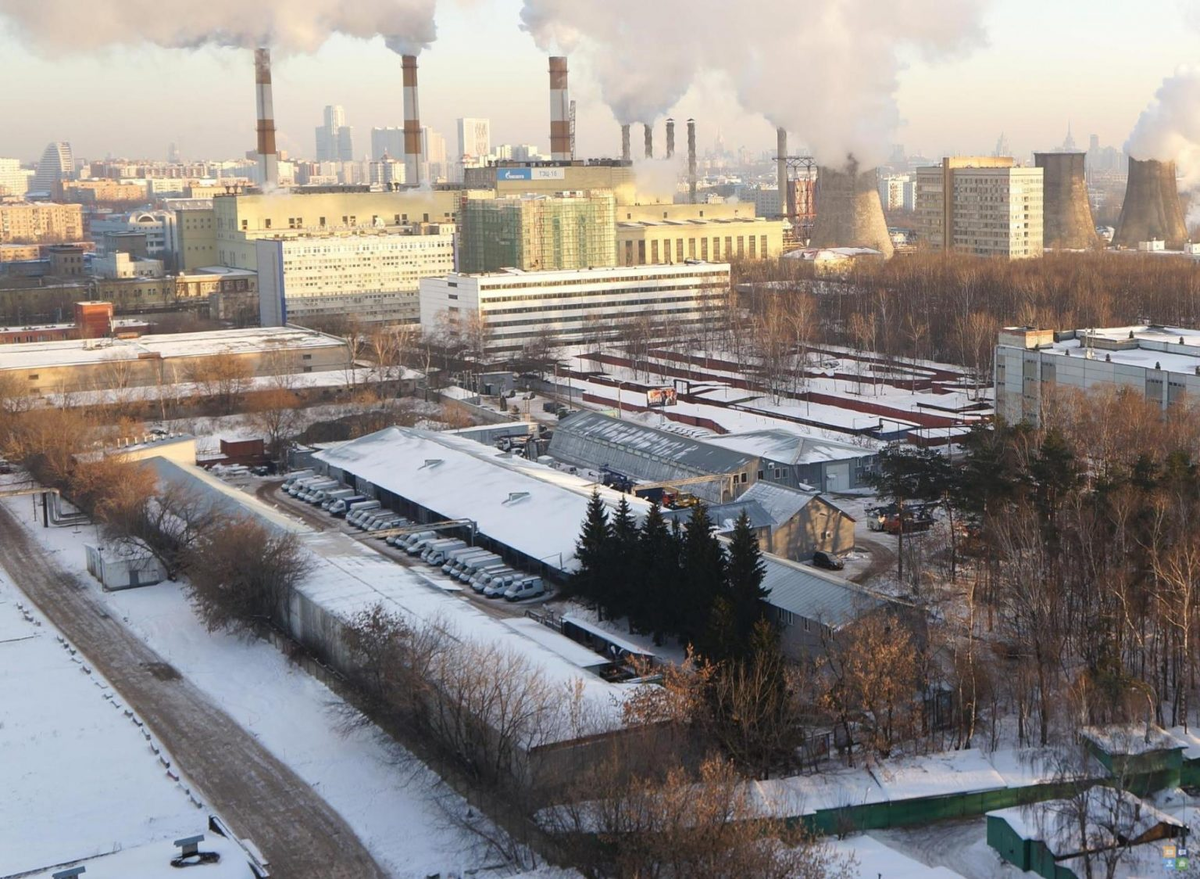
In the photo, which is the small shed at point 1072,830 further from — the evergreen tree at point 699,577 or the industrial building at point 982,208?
the industrial building at point 982,208

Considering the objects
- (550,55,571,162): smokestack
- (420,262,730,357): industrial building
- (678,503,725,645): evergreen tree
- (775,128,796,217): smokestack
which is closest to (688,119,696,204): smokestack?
(775,128,796,217): smokestack

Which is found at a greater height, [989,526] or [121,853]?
[989,526]

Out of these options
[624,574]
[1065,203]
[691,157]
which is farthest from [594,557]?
[691,157]

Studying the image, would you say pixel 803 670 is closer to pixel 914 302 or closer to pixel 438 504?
pixel 438 504

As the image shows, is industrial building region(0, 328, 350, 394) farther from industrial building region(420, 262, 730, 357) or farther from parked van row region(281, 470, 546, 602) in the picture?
parked van row region(281, 470, 546, 602)

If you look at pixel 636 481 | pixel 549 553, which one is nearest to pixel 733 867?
pixel 549 553

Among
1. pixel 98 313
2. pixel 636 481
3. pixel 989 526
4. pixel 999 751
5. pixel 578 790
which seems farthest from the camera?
pixel 98 313

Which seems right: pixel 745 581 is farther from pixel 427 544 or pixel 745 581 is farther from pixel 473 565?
pixel 427 544
